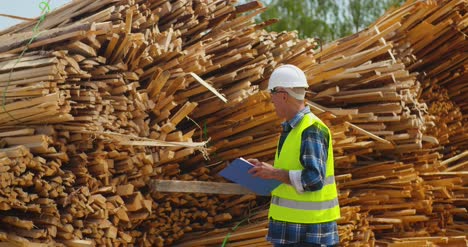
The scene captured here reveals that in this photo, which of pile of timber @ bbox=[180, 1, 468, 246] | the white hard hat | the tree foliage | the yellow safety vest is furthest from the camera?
the tree foliage

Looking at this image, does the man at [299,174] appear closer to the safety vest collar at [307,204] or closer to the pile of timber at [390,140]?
the safety vest collar at [307,204]

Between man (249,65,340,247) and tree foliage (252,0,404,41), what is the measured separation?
17.9 m

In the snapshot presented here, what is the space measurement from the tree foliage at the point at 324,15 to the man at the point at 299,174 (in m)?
17.9

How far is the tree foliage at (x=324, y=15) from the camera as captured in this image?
23203 mm

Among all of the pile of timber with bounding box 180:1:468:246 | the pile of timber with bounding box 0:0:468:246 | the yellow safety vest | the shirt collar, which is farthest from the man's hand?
the pile of timber with bounding box 180:1:468:246

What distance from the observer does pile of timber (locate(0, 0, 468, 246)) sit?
5.40 meters

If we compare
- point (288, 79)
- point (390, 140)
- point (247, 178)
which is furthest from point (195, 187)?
point (390, 140)

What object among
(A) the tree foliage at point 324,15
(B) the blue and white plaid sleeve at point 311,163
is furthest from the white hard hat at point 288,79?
(A) the tree foliage at point 324,15

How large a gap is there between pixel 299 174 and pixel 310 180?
8 centimetres

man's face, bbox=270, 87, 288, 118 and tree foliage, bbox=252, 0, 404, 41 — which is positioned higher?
tree foliage, bbox=252, 0, 404, 41

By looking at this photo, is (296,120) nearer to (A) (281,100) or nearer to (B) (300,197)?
(A) (281,100)

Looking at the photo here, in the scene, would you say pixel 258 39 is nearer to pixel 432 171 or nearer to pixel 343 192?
pixel 343 192

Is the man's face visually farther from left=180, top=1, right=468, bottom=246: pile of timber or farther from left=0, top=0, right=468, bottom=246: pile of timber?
left=180, top=1, right=468, bottom=246: pile of timber

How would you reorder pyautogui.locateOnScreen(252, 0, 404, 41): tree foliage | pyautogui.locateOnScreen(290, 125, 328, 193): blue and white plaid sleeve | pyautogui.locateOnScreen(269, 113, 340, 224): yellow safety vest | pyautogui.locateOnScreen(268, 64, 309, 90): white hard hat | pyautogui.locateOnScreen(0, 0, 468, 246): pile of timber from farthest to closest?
pyautogui.locateOnScreen(252, 0, 404, 41): tree foliage < pyautogui.locateOnScreen(0, 0, 468, 246): pile of timber < pyautogui.locateOnScreen(268, 64, 309, 90): white hard hat < pyautogui.locateOnScreen(269, 113, 340, 224): yellow safety vest < pyautogui.locateOnScreen(290, 125, 328, 193): blue and white plaid sleeve
